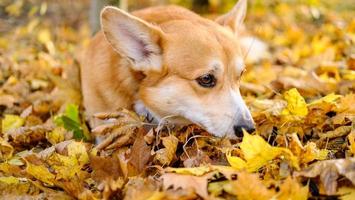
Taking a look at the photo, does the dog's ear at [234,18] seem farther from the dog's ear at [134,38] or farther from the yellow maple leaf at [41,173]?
the yellow maple leaf at [41,173]

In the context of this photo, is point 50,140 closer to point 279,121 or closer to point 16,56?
point 279,121

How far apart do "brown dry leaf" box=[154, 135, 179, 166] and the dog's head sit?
0.30 metres

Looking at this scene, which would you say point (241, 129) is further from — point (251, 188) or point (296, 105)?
point (251, 188)

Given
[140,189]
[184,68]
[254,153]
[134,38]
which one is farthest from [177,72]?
[140,189]

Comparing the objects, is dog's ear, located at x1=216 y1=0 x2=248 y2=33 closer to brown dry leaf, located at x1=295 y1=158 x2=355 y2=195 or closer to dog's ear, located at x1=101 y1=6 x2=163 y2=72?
dog's ear, located at x1=101 y1=6 x2=163 y2=72

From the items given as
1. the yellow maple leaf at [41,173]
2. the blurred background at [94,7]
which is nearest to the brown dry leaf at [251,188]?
the yellow maple leaf at [41,173]

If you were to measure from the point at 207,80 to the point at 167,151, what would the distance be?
577 mm

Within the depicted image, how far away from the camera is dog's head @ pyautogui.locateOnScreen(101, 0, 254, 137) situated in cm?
335

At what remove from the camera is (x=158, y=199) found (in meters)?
2.37

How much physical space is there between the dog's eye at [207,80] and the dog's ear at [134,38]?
273mm

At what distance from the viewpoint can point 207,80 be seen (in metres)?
3.40

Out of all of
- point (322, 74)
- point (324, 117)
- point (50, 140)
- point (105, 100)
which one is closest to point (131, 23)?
point (105, 100)

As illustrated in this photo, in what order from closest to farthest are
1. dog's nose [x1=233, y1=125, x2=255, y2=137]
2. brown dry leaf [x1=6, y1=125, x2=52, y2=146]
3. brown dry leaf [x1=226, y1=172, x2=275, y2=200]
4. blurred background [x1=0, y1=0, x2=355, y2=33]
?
brown dry leaf [x1=226, y1=172, x2=275, y2=200]
dog's nose [x1=233, y1=125, x2=255, y2=137]
brown dry leaf [x1=6, y1=125, x2=52, y2=146]
blurred background [x1=0, y1=0, x2=355, y2=33]

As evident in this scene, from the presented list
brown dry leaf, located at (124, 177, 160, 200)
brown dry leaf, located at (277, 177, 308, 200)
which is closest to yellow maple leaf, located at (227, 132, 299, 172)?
brown dry leaf, located at (277, 177, 308, 200)
